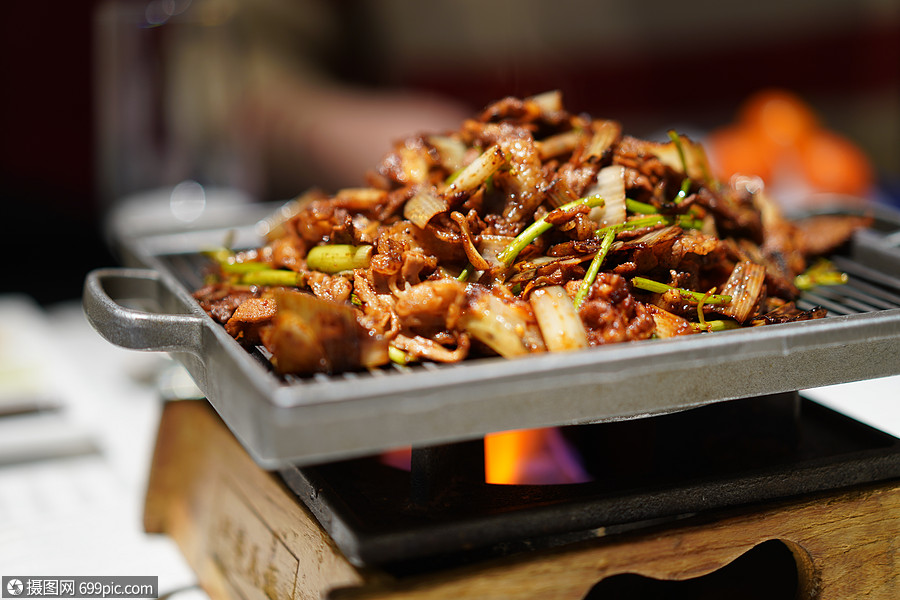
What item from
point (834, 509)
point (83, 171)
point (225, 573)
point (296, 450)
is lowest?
point (83, 171)

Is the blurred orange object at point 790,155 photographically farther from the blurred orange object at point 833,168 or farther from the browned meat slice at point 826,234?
the browned meat slice at point 826,234

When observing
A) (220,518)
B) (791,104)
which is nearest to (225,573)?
(220,518)

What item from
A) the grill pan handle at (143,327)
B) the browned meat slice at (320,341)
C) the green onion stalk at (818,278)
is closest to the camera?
the browned meat slice at (320,341)

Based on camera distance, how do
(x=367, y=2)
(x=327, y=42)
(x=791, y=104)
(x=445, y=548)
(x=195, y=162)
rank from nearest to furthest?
(x=445, y=548) < (x=195, y=162) < (x=791, y=104) < (x=327, y=42) < (x=367, y=2)

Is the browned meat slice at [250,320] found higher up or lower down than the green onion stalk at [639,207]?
lower down

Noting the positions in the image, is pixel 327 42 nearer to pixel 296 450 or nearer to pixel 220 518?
pixel 220 518

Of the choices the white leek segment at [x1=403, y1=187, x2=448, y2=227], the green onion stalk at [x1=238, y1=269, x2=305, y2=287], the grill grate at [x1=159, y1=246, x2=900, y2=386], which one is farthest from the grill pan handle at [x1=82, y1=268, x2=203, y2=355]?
the white leek segment at [x1=403, y1=187, x2=448, y2=227]

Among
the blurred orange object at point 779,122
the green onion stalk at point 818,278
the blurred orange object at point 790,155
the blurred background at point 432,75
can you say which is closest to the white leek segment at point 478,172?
the green onion stalk at point 818,278
